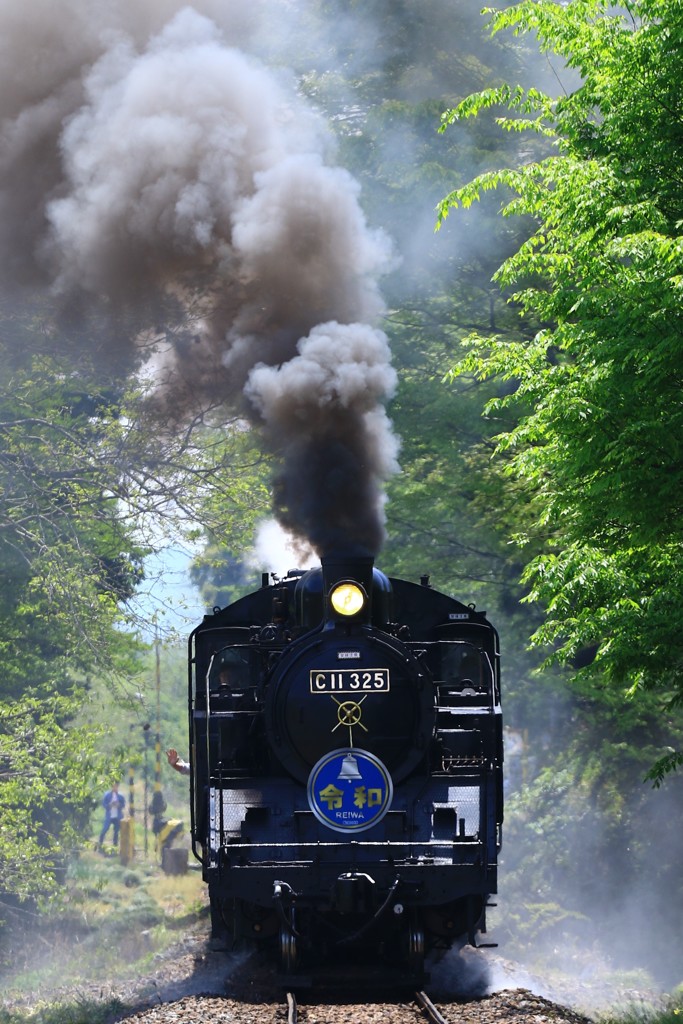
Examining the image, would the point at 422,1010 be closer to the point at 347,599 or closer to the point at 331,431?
the point at 347,599

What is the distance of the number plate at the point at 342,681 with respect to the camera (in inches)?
347

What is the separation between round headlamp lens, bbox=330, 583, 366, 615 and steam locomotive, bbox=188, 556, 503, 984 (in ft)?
0.04

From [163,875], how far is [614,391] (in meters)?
21.4

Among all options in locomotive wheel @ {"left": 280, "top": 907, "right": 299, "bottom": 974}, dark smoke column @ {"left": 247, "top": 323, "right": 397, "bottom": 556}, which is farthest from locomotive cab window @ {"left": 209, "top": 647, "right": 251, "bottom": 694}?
locomotive wheel @ {"left": 280, "top": 907, "right": 299, "bottom": 974}

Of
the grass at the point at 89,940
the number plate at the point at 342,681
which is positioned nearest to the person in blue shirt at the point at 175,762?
the grass at the point at 89,940

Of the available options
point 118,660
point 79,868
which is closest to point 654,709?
point 118,660

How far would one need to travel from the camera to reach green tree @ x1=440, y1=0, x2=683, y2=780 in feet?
28.0

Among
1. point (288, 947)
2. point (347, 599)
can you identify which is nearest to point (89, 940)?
point (288, 947)

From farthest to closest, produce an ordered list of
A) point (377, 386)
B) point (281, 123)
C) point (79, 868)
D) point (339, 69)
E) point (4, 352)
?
1. point (79, 868)
2. point (339, 69)
3. point (4, 352)
4. point (281, 123)
5. point (377, 386)

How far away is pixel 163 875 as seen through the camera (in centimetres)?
2764

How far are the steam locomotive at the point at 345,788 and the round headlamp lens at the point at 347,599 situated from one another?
1cm

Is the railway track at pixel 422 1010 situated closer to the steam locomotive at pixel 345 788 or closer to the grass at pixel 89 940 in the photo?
the steam locomotive at pixel 345 788

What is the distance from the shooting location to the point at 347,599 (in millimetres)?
8852

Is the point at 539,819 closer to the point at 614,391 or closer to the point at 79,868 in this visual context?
the point at 79,868
